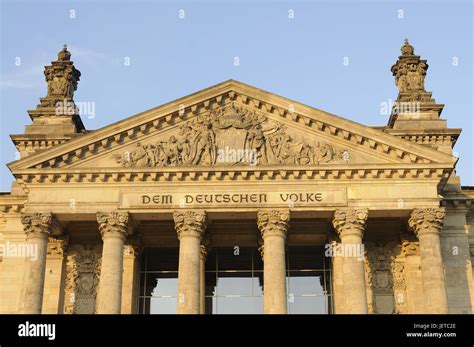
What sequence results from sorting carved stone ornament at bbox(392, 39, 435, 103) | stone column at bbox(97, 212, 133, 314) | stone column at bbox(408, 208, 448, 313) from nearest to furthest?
stone column at bbox(408, 208, 448, 313) < stone column at bbox(97, 212, 133, 314) < carved stone ornament at bbox(392, 39, 435, 103)

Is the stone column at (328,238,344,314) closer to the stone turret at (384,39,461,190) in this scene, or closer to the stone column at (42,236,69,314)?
the stone turret at (384,39,461,190)

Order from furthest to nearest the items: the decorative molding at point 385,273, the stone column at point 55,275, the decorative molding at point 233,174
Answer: the stone column at point 55,275
the decorative molding at point 385,273
the decorative molding at point 233,174

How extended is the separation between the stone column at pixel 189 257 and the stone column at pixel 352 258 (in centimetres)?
634

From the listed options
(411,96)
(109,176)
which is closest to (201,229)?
(109,176)

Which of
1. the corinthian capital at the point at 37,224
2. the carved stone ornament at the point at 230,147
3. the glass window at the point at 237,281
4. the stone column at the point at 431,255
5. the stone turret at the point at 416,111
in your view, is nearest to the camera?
Answer: the stone column at the point at 431,255

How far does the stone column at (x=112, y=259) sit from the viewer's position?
33656 mm

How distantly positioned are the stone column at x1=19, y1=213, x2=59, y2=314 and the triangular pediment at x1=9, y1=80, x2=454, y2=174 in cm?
243

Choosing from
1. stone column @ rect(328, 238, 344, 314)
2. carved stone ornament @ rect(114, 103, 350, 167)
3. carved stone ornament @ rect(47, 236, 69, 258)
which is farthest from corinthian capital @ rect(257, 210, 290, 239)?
carved stone ornament @ rect(47, 236, 69, 258)

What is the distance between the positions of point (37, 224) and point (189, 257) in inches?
285

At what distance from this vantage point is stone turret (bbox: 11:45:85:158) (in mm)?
40938

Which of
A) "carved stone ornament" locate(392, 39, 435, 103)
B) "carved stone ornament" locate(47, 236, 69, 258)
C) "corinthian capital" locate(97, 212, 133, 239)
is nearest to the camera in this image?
"corinthian capital" locate(97, 212, 133, 239)

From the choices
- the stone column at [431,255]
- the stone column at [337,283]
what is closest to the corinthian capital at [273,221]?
the stone column at [337,283]

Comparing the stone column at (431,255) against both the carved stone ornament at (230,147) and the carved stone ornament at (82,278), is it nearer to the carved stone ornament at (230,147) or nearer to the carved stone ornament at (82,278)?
the carved stone ornament at (230,147)
